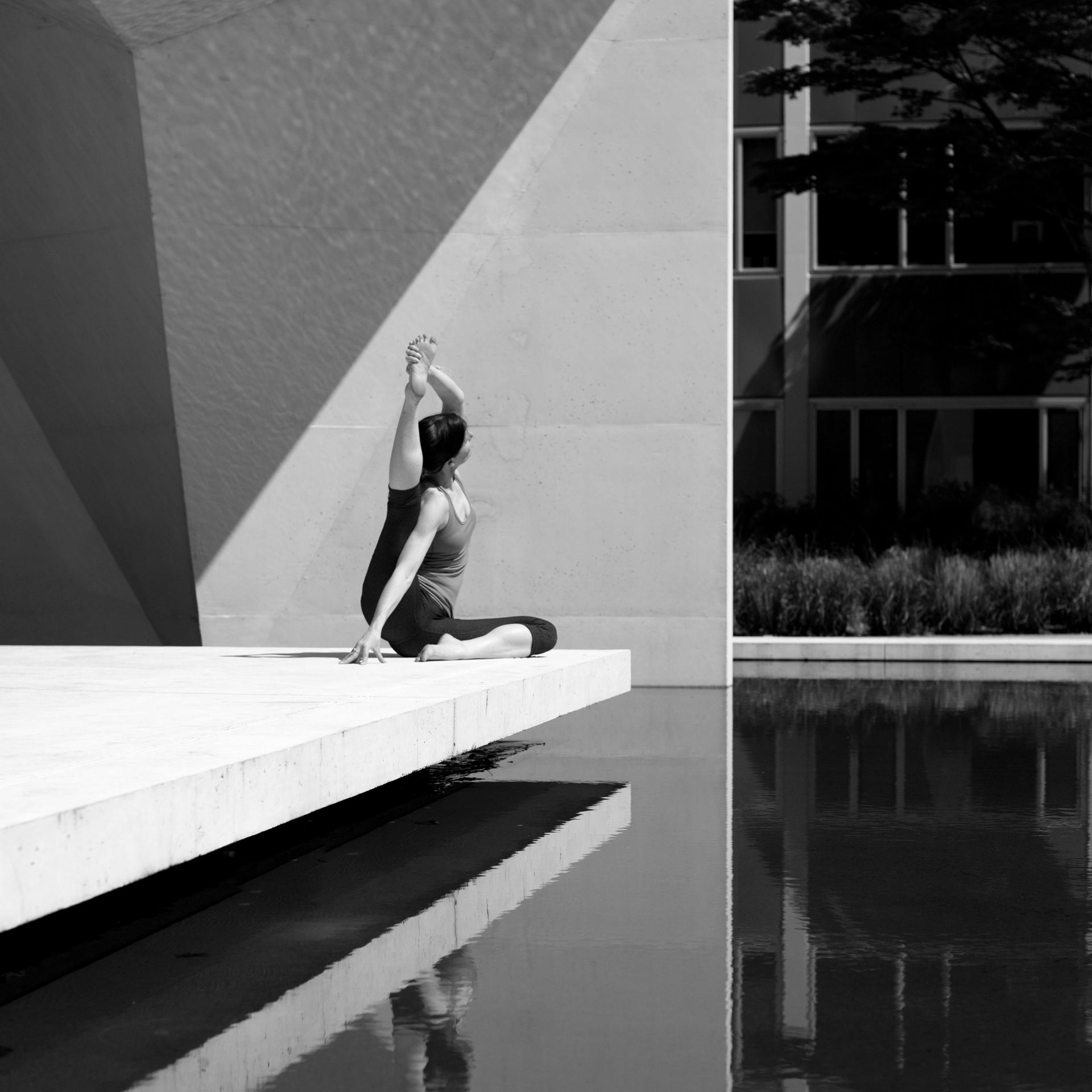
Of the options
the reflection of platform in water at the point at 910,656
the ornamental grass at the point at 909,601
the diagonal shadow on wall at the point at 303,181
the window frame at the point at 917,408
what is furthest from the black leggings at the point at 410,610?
the window frame at the point at 917,408

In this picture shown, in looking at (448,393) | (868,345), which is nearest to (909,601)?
(448,393)

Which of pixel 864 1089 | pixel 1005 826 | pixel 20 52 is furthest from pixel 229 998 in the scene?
pixel 20 52

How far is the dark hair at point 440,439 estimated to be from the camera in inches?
309

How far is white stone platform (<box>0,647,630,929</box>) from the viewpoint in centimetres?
353

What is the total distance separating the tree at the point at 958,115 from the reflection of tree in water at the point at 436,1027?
66.1 ft

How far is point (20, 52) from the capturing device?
10.3m

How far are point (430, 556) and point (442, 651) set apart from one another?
2.01ft

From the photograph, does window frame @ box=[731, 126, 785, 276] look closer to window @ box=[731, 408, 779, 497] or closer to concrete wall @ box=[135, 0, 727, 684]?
window @ box=[731, 408, 779, 497]

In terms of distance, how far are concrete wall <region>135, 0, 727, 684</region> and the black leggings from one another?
4014 millimetres

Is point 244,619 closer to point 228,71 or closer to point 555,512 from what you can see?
point 555,512

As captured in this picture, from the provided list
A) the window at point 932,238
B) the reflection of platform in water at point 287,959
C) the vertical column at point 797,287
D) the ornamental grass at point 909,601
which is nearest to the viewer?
the reflection of platform in water at point 287,959

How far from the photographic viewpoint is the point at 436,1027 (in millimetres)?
3580

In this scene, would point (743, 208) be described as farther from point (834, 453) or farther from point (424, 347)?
point (424, 347)

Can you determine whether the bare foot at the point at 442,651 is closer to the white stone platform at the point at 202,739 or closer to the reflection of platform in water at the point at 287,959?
the white stone platform at the point at 202,739
